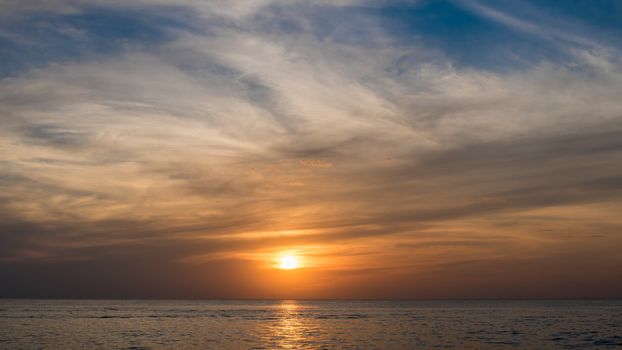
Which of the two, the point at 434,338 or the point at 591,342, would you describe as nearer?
the point at 591,342

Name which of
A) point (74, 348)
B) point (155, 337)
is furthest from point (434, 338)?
point (74, 348)

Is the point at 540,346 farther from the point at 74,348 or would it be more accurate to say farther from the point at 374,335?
the point at 74,348

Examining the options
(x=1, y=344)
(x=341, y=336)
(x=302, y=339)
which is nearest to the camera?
(x=1, y=344)

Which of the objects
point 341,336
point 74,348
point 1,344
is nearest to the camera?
point 74,348

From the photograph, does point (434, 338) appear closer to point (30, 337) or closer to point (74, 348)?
point (74, 348)

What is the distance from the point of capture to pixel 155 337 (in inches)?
3189

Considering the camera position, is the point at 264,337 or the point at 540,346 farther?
the point at 264,337

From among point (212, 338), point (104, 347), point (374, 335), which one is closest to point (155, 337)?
point (212, 338)

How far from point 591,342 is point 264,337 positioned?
137 feet

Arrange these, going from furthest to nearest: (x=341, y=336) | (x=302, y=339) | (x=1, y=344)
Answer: (x=341, y=336) → (x=302, y=339) → (x=1, y=344)

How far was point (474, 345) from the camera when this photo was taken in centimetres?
6988

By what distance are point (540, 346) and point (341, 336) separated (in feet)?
86.5

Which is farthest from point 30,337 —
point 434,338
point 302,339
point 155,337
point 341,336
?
point 434,338

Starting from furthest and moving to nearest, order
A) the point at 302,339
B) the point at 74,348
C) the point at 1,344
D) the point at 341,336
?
the point at 341,336
the point at 302,339
the point at 1,344
the point at 74,348
